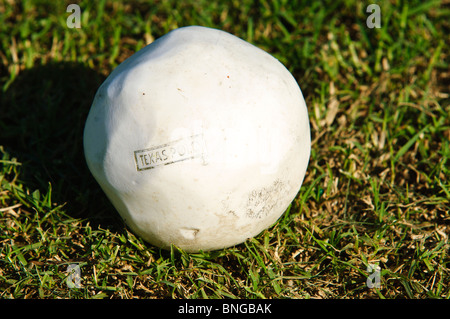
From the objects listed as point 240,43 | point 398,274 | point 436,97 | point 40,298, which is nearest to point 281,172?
point 240,43

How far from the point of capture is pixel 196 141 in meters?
2.14

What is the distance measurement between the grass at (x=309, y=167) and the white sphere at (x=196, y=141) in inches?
12.2

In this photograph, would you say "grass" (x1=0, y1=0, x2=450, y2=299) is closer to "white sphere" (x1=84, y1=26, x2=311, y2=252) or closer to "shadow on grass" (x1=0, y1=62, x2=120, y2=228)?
"shadow on grass" (x1=0, y1=62, x2=120, y2=228)

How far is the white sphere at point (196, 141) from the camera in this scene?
7.06 ft

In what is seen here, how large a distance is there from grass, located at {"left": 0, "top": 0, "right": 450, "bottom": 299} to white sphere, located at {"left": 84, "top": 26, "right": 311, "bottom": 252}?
0.31 m

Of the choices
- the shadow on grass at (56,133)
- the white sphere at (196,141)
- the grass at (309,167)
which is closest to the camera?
the white sphere at (196,141)

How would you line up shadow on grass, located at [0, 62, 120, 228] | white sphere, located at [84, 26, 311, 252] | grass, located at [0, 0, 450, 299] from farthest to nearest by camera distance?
1. shadow on grass, located at [0, 62, 120, 228]
2. grass, located at [0, 0, 450, 299]
3. white sphere, located at [84, 26, 311, 252]

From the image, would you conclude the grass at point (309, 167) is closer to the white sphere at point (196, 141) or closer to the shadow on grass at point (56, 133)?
the shadow on grass at point (56, 133)

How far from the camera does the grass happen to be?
2.54m

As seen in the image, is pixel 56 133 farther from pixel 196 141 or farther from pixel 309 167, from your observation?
pixel 309 167

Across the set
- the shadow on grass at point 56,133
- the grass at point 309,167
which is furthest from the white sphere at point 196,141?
the shadow on grass at point 56,133

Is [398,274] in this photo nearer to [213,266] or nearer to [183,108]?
[213,266]

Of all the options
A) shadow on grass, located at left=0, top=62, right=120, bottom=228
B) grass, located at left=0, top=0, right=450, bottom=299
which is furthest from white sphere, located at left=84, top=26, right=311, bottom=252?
shadow on grass, located at left=0, top=62, right=120, bottom=228

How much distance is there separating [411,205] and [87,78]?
231cm
